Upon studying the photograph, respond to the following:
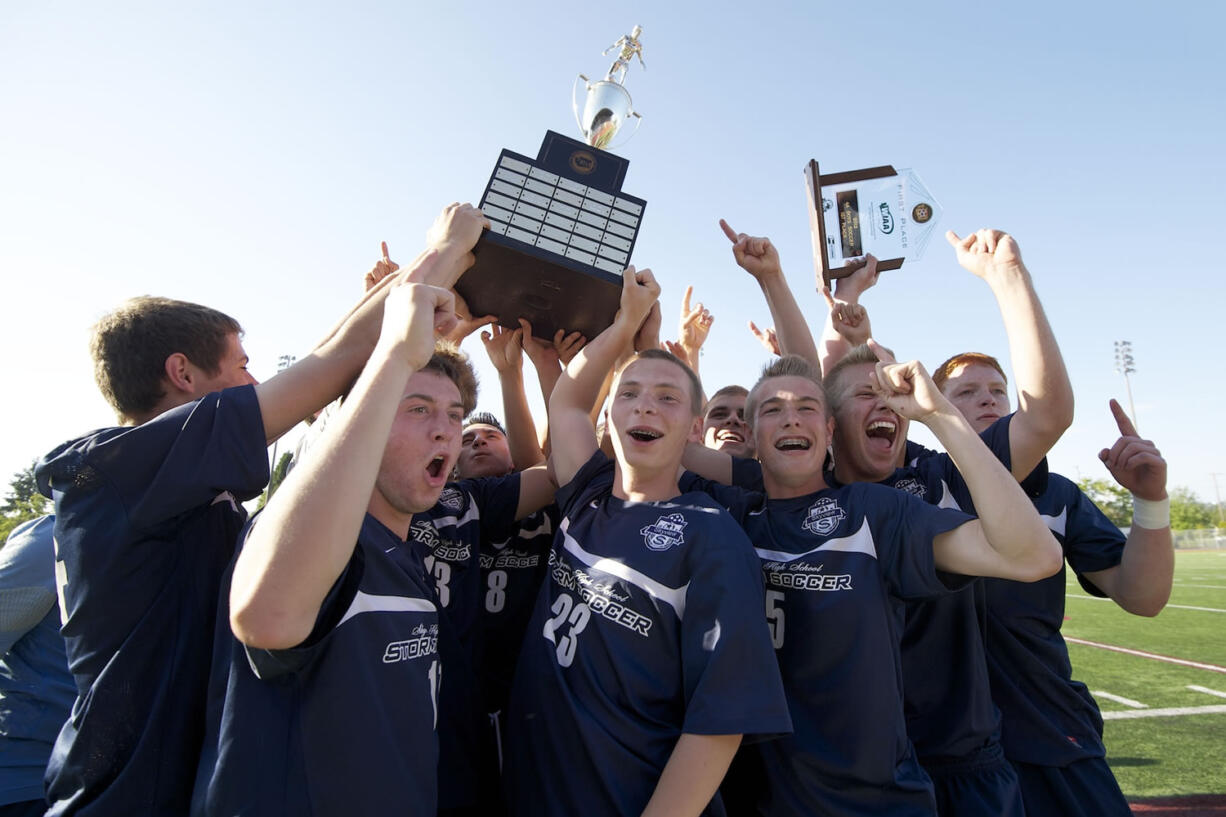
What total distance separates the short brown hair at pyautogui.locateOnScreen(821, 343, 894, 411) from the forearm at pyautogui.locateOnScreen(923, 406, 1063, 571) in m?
1.15

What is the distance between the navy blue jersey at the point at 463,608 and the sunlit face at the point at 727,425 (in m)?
1.69

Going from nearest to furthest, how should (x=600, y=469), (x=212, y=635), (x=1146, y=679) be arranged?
(x=212, y=635)
(x=600, y=469)
(x=1146, y=679)

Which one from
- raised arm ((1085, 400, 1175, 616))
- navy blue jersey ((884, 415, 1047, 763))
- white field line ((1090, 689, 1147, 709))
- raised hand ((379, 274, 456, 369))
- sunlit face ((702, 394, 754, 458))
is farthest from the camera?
white field line ((1090, 689, 1147, 709))

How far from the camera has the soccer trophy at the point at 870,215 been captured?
3787 millimetres

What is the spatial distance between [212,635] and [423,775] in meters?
0.68

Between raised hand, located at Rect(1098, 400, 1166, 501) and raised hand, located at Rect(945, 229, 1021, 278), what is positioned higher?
raised hand, located at Rect(945, 229, 1021, 278)

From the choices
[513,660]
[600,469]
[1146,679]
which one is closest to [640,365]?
[600,469]

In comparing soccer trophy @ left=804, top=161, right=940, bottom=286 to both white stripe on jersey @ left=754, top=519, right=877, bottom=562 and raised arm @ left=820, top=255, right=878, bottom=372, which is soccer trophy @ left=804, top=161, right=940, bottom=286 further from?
white stripe on jersey @ left=754, top=519, right=877, bottom=562

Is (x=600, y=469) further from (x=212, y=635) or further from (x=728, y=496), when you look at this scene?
(x=212, y=635)

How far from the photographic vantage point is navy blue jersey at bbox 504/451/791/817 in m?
1.96

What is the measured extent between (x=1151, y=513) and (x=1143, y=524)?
6cm

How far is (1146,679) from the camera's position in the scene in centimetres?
1092

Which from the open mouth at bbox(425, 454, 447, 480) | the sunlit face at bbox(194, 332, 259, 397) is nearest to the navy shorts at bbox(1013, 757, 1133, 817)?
the open mouth at bbox(425, 454, 447, 480)

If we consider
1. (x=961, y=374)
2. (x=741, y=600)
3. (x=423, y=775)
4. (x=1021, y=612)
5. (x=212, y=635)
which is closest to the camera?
(x=423, y=775)
